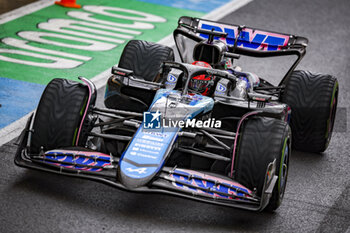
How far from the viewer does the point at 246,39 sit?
887 cm

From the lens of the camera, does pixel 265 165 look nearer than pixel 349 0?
Yes

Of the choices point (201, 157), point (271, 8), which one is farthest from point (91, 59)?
point (271, 8)

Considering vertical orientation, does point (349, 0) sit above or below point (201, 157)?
above

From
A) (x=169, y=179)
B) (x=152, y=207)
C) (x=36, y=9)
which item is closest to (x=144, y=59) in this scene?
(x=152, y=207)

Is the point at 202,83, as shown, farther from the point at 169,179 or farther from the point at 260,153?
the point at 169,179

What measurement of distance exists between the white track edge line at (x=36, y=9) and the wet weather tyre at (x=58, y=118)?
116 centimetres

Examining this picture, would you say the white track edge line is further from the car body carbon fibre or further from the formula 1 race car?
the car body carbon fibre

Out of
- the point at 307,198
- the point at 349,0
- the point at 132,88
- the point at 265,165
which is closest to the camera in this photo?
the point at 265,165

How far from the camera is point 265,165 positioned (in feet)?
19.5

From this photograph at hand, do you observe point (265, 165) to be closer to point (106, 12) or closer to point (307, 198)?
point (307, 198)

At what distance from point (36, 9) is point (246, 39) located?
6.13 meters

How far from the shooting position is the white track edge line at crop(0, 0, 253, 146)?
7.57 metres

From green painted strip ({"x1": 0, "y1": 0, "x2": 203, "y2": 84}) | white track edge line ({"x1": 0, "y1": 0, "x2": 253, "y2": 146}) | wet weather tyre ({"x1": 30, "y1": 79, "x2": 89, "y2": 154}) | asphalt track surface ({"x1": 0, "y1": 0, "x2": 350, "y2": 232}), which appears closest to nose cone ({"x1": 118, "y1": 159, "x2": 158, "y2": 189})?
asphalt track surface ({"x1": 0, "y1": 0, "x2": 350, "y2": 232})

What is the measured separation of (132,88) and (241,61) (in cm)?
489
